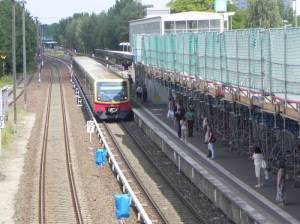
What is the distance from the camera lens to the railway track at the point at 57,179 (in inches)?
746

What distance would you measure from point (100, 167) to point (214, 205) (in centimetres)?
Answer: 659

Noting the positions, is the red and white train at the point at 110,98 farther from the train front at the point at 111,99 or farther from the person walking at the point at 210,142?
the person walking at the point at 210,142

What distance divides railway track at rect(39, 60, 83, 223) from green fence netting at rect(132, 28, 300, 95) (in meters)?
5.57

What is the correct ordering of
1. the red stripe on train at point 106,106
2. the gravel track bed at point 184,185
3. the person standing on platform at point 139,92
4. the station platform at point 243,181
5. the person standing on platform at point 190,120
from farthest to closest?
the person standing on platform at point 139,92 < the red stripe on train at point 106,106 < the person standing on platform at point 190,120 < the gravel track bed at point 184,185 < the station platform at point 243,181

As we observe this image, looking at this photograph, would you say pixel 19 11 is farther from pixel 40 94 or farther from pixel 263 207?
pixel 263 207

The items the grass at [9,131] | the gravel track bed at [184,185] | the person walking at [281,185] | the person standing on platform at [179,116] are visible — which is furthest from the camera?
the grass at [9,131]

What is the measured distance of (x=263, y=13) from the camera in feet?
260

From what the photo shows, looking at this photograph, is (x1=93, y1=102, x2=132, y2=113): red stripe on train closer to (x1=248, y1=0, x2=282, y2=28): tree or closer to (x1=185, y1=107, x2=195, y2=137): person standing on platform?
(x1=185, y1=107, x2=195, y2=137): person standing on platform

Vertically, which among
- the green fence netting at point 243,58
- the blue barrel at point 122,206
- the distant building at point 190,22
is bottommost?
the blue barrel at point 122,206

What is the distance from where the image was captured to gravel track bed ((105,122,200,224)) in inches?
723

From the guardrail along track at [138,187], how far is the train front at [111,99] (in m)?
5.05

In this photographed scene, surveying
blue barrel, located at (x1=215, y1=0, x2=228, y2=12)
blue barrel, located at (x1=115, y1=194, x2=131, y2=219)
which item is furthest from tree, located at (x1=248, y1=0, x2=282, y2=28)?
blue barrel, located at (x1=115, y1=194, x2=131, y2=219)

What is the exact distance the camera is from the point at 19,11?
277 feet

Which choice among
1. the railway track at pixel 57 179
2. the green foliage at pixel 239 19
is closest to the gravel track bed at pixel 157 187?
the railway track at pixel 57 179
